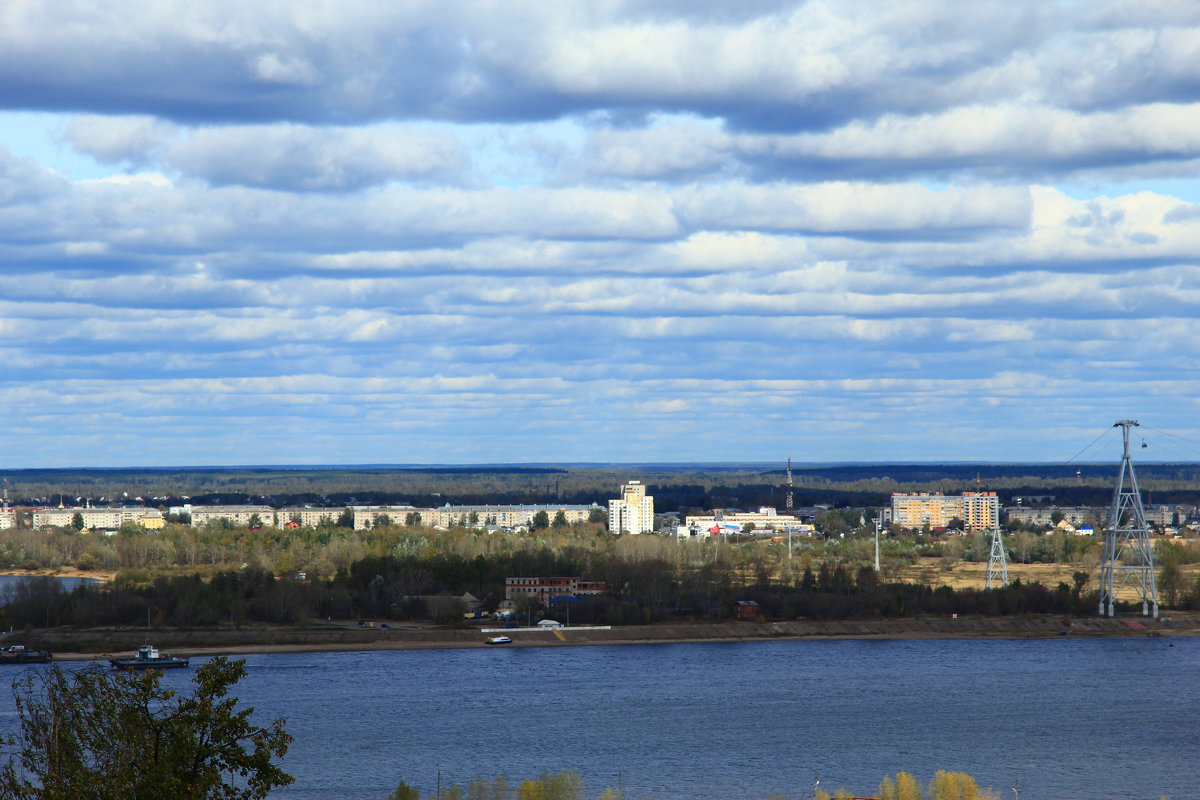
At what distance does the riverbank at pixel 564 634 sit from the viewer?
45.1m

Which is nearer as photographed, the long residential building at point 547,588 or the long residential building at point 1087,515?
the long residential building at point 547,588

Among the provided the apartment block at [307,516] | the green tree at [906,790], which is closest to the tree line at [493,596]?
the green tree at [906,790]

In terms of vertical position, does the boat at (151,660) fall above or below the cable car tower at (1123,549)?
below

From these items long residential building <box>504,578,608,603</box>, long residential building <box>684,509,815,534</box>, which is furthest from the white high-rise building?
long residential building <box>504,578,608,603</box>

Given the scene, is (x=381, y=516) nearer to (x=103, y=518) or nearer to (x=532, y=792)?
(x=103, y=518)

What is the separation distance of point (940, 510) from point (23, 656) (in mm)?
77469

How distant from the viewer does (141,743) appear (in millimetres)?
12594

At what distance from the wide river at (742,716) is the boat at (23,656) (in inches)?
212

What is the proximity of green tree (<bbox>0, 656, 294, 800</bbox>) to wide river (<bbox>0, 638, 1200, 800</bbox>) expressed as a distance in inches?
378

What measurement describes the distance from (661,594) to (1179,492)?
88.7 metres

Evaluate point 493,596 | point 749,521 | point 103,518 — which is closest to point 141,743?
point 493,596

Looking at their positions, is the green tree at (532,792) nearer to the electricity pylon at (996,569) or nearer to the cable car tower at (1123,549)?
the cable car tower at (1123,549)

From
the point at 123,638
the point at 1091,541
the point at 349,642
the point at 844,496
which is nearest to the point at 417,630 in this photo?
Answer: the point at 349,642

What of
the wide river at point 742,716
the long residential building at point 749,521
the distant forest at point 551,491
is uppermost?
the distant forest at point 551,491
